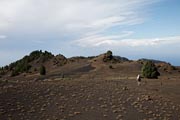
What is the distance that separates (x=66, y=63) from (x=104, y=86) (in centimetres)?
6545

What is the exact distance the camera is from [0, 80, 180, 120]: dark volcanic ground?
28844mm

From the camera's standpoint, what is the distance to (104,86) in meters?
42.8

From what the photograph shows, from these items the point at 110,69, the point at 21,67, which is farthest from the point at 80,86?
the point at 21,67

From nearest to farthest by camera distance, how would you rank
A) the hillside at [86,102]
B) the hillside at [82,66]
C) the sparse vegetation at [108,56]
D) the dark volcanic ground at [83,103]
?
the dark volcanic ground at [83,103], the hillside at [86,102], the hillside at [82,66], the sparse vegetation at [108,56]

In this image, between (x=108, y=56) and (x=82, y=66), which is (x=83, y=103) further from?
(x=108, y=56)

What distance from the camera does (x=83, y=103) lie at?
108ft

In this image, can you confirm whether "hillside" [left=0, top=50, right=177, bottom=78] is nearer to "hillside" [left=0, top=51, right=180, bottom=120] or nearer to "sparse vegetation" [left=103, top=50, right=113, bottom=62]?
"sparse vegetation" [left=103, top=50, right=113, bottom=62]

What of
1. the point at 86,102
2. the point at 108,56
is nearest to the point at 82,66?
the point at 108,56

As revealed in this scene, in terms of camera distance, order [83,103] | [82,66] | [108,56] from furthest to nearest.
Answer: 1. [108,56]
2. [82,66]
3. [83,103]

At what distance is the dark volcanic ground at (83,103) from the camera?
2884 cm

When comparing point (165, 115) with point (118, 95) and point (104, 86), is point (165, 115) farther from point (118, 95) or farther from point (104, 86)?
point (104, 86)

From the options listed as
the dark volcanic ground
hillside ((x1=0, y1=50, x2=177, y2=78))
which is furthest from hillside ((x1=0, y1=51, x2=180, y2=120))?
hillside ((x1=0, y1=50, x2=177, y2=78))

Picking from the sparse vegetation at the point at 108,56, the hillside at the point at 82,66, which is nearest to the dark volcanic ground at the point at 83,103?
the hillside at the point at 82,66

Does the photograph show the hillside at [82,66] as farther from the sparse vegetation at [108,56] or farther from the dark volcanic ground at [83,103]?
the dark volcanic ground at [83,103]
